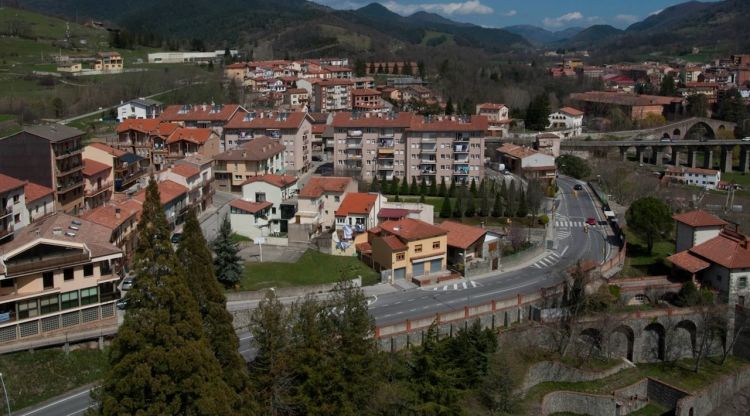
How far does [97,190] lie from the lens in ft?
135

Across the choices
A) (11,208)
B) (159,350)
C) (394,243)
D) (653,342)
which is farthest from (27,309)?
(653,342)

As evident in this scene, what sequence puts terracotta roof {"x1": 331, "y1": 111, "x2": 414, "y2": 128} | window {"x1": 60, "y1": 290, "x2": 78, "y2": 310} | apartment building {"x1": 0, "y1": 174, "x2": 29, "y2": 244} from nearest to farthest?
window {"x1": 60, "y1": 290, "x2": 78, "y2": 310} → apartment building {"x1": 0, "y1": 174, "x2": 29, "y2": 244} → terracotta roof {"x1": 331, "y1": 111, "x2": 414, "y2": 128}

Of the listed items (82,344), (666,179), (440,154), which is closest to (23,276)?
(82,344)

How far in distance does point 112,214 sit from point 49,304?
783 centimetres

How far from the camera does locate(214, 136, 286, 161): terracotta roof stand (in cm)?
5012

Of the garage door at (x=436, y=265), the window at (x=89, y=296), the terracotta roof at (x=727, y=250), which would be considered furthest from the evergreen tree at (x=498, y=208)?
the window at (x=89, y=296)

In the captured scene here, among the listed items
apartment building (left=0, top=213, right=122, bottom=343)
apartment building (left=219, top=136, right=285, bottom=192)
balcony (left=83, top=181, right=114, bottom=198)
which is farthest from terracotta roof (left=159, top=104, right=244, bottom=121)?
apartment building (left=0, top=213, right=122, bottom=343)

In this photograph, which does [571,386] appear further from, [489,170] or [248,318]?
[489,170]

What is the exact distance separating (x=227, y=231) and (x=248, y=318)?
4937mm

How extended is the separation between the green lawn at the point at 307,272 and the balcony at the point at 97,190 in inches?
440

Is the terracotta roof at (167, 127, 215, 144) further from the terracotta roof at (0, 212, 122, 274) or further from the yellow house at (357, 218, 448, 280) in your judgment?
the terracotta roof at (0, 212, 122, 274)

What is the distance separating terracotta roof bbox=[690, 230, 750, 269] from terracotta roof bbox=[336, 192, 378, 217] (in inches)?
652

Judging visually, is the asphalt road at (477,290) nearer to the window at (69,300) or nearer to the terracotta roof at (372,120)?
the window at (69,300)

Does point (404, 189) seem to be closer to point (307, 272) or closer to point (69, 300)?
point (307, 272)
